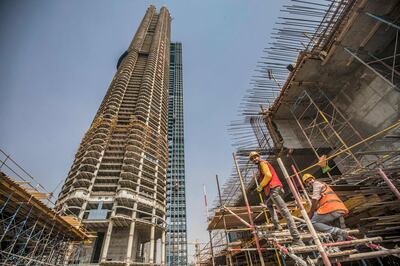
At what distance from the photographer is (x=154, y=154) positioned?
134ft

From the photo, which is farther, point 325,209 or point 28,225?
point 28,225

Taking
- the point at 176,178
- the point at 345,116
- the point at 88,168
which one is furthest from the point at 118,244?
the point at 345,116

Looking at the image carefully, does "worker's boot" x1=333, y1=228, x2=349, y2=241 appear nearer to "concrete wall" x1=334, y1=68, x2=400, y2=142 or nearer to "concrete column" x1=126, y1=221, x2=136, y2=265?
"concrete wall" x1=334, y1=68, x2=400, y2=142

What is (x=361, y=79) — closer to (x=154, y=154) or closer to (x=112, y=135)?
(x=154, y=154)

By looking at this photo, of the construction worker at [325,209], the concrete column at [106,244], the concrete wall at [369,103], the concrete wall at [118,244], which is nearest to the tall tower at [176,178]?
the concrete wall at [118,244]

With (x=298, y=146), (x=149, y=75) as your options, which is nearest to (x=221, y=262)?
(x=298, y=146)

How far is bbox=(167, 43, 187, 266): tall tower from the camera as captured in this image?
39.2m

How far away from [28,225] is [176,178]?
39.8m

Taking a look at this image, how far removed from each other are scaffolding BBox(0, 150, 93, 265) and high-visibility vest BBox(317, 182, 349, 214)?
1179 centimetres

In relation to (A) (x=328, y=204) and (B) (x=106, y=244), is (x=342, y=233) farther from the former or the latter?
(B) (x=106, y=244)

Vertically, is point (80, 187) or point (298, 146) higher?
point (80, 187)

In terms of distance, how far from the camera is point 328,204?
372cm

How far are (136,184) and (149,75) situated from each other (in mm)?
33190

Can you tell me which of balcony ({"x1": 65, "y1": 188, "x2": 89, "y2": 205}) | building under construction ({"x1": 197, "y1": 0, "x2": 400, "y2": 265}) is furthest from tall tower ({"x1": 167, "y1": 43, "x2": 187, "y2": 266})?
building under construction ({"x1": 197, "y1": 0, "x2": 400, "y2": 265})
